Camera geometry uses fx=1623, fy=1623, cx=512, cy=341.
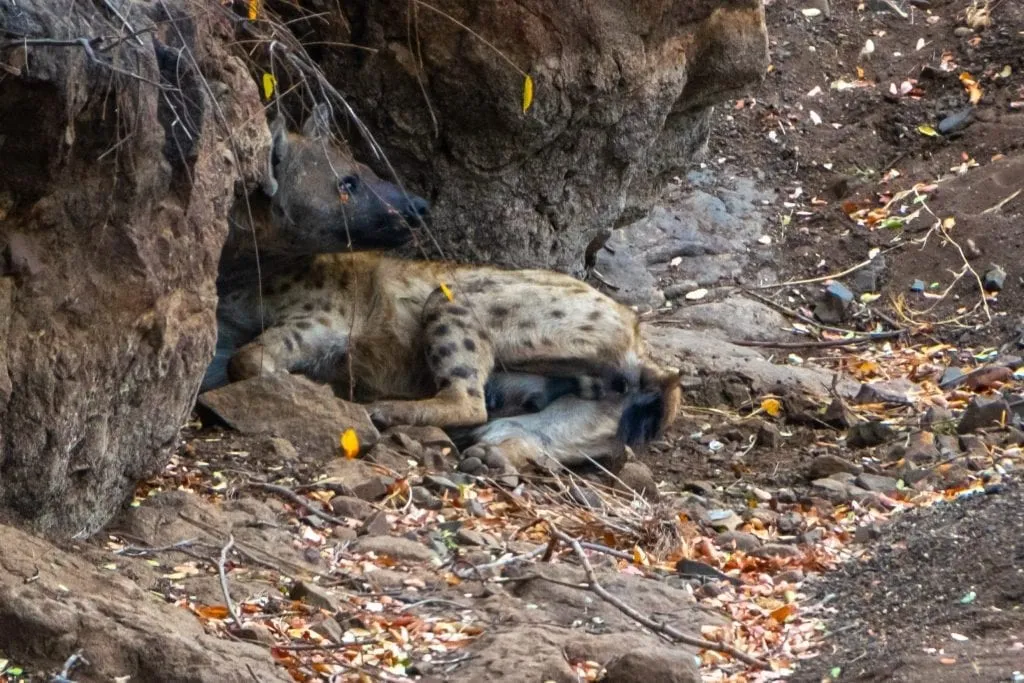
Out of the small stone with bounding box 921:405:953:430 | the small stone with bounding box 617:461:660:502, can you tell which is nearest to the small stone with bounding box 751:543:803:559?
the small stone with bounding box 617:461:660:502

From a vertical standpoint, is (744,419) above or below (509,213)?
below

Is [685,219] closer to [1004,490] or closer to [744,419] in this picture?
[744,419]

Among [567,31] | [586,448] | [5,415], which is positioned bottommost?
[586,448]

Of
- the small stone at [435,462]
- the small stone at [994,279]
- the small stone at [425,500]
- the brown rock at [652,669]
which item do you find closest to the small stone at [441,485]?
the small stone at [425,500]

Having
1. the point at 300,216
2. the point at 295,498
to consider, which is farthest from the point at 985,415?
the point at 295,498

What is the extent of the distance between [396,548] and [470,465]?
126 cm

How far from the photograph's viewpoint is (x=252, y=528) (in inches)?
179

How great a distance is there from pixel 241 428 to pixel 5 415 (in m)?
2.00

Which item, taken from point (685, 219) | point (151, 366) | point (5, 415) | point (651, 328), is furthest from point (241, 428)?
point (685, 219)

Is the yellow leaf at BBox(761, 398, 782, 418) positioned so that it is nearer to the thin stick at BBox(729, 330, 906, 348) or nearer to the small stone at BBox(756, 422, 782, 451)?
the small stone at BBox(756, 422, 782, 451)

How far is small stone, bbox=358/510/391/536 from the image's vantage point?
480 cm

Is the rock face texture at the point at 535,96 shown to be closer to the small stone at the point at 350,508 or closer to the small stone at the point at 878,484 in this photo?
the small stone at the point at 350,508

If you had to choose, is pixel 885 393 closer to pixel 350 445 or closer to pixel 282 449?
pixel 350 445

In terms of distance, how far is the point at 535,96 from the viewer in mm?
6805
